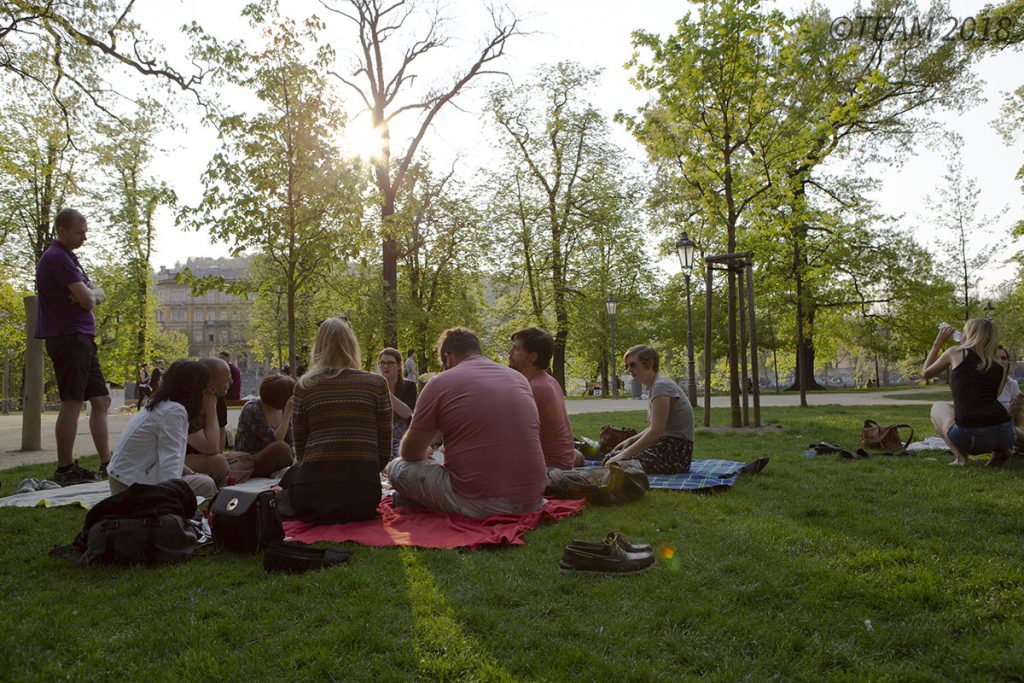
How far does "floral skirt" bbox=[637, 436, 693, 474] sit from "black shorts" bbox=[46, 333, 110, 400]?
5.52 meters

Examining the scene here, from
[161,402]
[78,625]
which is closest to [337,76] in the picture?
[161,402]

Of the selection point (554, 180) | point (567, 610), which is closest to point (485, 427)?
point (567, 610)

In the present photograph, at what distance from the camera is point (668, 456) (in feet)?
23.0

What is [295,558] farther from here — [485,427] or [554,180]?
[554,180]

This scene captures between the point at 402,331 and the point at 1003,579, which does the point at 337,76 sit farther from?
the point at 1003,579

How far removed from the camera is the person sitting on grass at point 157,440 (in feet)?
15.0

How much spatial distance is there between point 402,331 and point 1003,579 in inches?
1087

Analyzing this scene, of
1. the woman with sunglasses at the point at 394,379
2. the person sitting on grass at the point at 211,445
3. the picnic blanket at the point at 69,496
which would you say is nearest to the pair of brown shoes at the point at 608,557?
the picnic blanket at the point at 69,496

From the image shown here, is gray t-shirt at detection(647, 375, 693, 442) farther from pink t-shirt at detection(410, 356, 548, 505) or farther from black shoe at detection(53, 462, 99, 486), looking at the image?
black shoe at detection(53, 462, 99, 486)

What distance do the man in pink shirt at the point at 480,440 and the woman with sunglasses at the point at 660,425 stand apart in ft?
5.83

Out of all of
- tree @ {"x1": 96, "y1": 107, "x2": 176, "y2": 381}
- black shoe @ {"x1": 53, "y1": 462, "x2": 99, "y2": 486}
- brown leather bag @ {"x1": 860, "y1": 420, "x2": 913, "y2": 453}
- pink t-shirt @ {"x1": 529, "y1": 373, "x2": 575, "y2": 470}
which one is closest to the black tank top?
brown leather bag @ {"x1": 860, "y1": 420, "x2": 913, "y2": 453}

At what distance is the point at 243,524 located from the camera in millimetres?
4270

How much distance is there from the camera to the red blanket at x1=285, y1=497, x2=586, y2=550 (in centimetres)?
451

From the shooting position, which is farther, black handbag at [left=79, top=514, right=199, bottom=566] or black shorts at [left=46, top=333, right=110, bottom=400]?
black shorts at [left=46, top=333, right=110, bottom=400]
